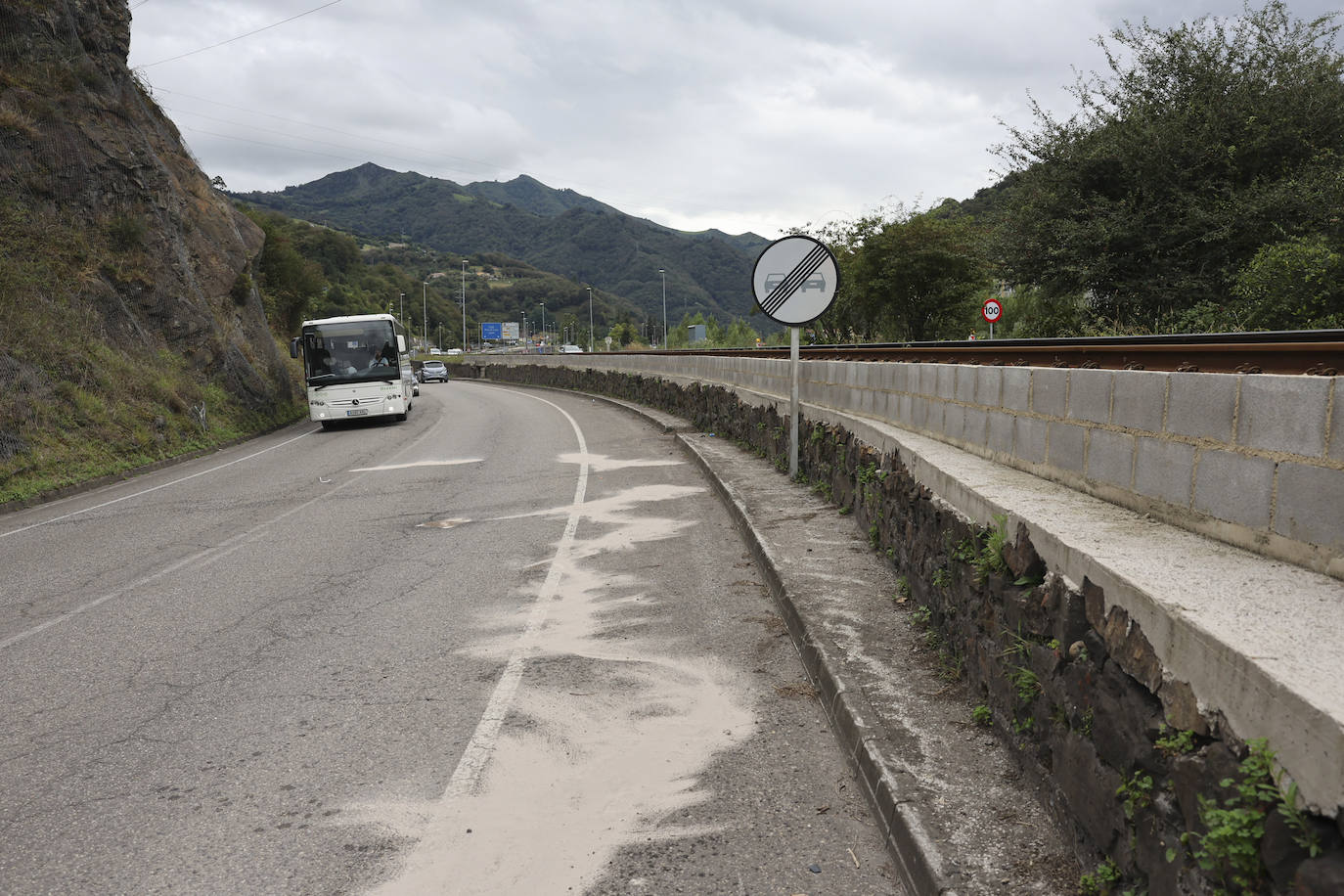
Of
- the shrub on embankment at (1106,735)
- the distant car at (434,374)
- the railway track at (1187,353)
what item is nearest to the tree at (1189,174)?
the railway track at (1187,353)

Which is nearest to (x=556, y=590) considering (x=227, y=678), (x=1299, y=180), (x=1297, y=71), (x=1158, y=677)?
(x=227, y=678)

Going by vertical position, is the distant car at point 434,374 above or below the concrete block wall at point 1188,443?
below

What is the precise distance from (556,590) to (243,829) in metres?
3.78

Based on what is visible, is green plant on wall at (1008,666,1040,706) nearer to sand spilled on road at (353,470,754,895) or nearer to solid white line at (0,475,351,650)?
sand spilled on road at (353,470,754,895)

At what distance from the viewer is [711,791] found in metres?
4.14

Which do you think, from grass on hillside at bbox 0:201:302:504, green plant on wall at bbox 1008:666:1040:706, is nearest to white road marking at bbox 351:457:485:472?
grass on hillside at bbox 0:201:302:504

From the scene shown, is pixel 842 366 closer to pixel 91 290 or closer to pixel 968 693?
pixel 968 693

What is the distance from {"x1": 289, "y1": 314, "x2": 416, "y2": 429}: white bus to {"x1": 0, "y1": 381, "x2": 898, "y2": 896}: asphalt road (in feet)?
49.3

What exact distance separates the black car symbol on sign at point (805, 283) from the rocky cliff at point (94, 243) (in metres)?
13.2

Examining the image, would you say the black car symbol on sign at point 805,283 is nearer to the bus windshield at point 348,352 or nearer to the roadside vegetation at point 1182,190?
the roadside vegetation at point 1182,190

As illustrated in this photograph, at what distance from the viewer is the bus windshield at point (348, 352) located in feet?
82.5

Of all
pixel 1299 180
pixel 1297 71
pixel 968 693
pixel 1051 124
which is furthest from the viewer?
pixel 1051 124

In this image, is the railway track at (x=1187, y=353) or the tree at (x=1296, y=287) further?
the tree at (x=1296, y=287)

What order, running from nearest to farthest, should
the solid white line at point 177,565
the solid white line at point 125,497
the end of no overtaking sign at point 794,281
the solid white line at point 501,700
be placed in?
the solid white line at point 501,700
the solid white line at point 177,565
the end of no overtaking sign at point 794,281
the solid white line at point 125,497
